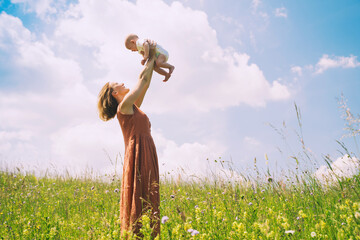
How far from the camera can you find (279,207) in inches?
140

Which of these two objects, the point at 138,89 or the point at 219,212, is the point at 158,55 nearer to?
the point at 138,89

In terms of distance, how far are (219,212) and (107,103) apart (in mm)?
2170

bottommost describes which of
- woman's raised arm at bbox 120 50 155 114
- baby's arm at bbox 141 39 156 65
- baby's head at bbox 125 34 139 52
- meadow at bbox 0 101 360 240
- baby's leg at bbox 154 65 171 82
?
meadow at bbox 0 101 360 240

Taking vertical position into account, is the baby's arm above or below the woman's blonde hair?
above

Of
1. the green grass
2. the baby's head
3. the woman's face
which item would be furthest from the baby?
the green grass

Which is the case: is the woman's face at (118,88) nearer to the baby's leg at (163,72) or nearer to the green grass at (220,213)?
the baby's leg at (163,72)

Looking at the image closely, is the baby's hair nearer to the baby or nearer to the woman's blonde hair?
the baby

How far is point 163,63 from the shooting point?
12.4 feet

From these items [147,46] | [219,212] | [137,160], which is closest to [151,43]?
[147,46]

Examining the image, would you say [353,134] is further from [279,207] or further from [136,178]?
[136,178]

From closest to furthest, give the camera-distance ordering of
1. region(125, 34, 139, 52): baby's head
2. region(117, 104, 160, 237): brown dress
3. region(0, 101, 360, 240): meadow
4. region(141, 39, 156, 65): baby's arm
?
1. region(0, 101, 360, 240): meadow
2. region(117, 104, 160, 237): brown dress
3. region(141, 39, 156, 65): baby's arm
4. region(125, 34, 139, 52): baby's head

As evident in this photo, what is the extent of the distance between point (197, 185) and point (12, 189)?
18.4 feet

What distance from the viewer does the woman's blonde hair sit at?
12.5 ft

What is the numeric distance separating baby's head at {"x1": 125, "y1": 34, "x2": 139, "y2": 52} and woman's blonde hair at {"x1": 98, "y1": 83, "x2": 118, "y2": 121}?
724mm
